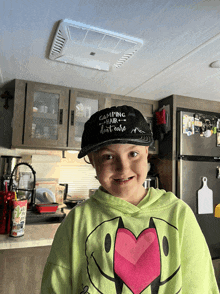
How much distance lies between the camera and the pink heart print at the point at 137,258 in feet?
2.04

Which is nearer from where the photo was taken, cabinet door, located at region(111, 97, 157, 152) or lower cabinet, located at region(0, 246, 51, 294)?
lower cabinet, located at region(0, 246, 51, 294)

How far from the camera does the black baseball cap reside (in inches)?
25.8

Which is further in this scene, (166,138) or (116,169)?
(166,138)

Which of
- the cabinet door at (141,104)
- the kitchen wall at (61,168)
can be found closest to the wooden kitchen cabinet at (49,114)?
the cabinet door at (141,104)

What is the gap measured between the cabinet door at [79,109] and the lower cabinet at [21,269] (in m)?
1.12

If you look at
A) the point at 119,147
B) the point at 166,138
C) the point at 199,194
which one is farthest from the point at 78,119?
the point at 119,147

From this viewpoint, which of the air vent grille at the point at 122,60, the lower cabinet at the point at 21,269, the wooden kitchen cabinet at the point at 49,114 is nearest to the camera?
the lower cabinet at the point at 21,269

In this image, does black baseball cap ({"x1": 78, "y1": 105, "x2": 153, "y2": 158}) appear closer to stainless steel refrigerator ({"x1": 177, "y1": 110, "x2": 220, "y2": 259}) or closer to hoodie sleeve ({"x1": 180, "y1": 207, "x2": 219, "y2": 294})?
hoodie sleeve ({"x1": 180, "y1": 207, "x2": 219, "y2": 294})

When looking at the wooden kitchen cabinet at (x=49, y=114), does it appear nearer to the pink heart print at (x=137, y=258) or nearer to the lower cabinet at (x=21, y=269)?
the lower cabinet at (x=21, y=269)

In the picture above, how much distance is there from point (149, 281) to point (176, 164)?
203 centimetres

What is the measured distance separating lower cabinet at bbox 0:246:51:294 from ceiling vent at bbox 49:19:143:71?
135 cm

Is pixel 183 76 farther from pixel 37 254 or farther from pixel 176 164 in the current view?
pixel 37 254

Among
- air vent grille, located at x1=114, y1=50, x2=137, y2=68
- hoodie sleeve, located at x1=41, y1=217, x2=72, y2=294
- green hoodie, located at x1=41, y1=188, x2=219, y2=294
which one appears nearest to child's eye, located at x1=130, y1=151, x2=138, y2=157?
green hoodie, located at x1=41, y1=188, x2=219, y2=294

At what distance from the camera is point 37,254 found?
60.6 inches
